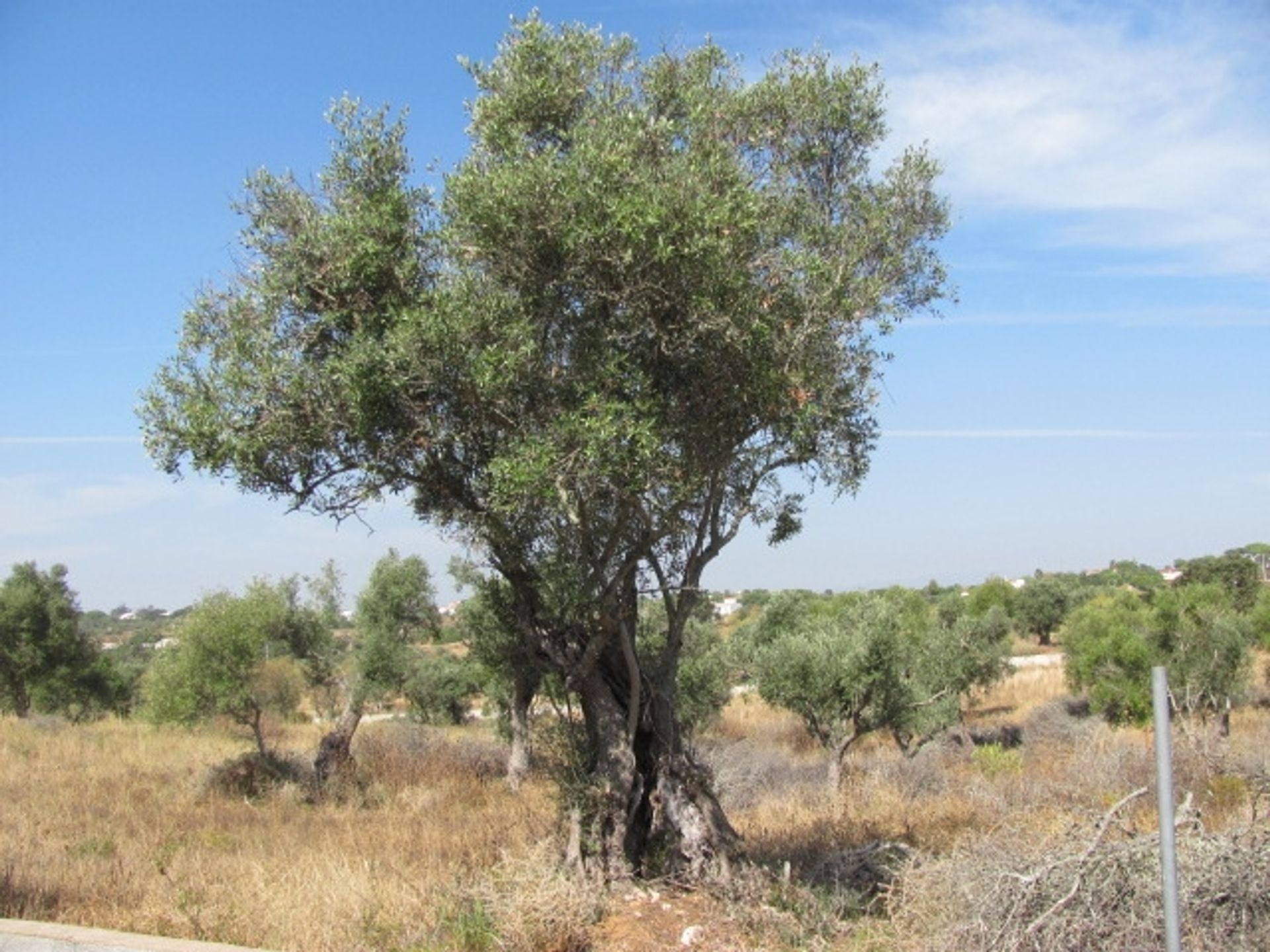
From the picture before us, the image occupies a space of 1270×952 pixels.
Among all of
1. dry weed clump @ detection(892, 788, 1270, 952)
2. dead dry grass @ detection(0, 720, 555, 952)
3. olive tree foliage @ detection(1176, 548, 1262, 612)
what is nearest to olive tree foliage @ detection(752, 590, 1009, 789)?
dead dry grass @ detection(0, 720, 555, 952)

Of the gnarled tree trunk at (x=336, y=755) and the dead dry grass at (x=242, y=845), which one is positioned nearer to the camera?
the dead dry grass at (x=242, y=845)

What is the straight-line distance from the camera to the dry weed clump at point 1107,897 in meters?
6.41

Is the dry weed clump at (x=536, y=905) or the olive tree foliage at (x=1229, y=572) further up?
the olive tree foliage at (x=1229, y=572)

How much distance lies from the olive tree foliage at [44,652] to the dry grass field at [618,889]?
1472 centimetres

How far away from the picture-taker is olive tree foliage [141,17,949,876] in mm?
7520

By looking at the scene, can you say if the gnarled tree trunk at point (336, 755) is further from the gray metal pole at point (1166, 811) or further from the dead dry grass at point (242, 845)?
the gray metal pole at point (1166, 811)

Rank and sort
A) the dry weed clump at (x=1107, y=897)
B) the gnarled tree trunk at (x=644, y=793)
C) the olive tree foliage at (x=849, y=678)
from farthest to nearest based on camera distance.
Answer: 1. the olive tree foliage at (x=849, y=678)
2. the gnarled tree trunk at (x=644, y=793)
3. the dry weed clump at (x=1107, y=897)

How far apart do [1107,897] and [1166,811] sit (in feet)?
10.1

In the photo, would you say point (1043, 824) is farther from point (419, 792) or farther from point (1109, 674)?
point (1109, 674)

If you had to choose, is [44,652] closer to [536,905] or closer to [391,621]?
[391,621]

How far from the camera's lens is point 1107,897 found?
6551mm

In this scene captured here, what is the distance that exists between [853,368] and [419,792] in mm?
13942

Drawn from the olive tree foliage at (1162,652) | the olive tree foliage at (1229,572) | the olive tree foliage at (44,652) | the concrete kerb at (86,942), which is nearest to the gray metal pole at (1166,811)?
the concrete kerb at (86,942)

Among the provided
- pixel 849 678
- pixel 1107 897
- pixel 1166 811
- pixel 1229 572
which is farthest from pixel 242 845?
pixel 1229 572
